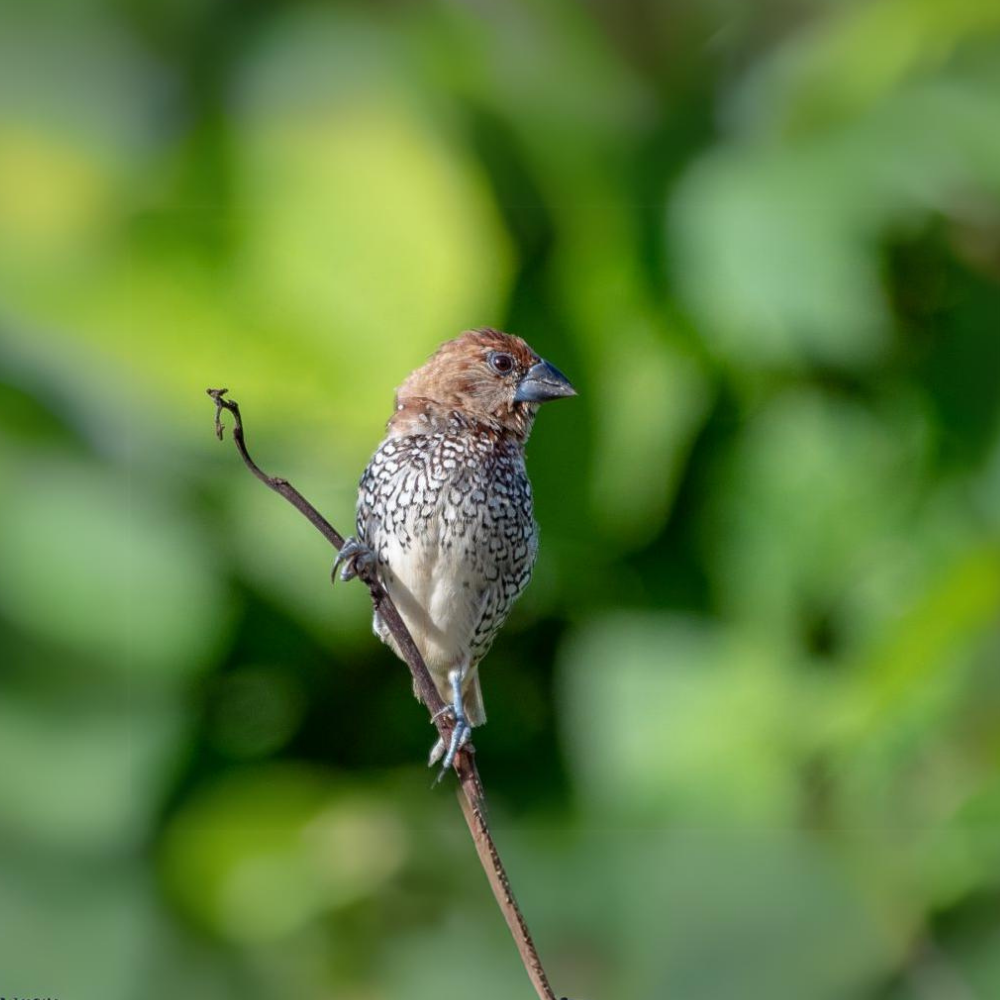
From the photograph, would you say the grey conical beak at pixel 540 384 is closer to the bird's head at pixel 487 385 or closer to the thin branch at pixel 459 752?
the bird's head at pixel 487 385

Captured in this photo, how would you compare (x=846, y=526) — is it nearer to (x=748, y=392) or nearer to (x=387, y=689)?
(x=748, y=392)

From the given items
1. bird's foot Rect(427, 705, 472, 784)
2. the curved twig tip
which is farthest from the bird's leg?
the curved twig tip

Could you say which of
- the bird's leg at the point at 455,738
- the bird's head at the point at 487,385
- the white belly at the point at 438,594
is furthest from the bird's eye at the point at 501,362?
the bird's leg at the point at 455,738

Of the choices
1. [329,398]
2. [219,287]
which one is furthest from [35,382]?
[329,398]

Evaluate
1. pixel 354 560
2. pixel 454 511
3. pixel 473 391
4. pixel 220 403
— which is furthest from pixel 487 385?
pixel 220 403

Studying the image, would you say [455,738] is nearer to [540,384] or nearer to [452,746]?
[452,746]

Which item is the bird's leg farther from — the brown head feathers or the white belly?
the brown head feathers
